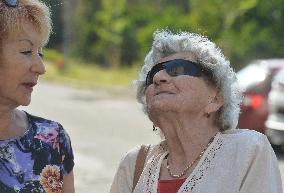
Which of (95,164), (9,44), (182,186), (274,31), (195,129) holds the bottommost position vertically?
(182,186)

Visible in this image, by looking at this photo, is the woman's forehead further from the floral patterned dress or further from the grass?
the grass

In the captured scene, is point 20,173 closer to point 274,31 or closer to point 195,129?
point 195,129

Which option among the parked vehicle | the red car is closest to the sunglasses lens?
the parked vehicle

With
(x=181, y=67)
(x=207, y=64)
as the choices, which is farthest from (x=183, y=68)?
(x=207, y=64)

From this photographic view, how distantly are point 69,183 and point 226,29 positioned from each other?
21703 millimetres

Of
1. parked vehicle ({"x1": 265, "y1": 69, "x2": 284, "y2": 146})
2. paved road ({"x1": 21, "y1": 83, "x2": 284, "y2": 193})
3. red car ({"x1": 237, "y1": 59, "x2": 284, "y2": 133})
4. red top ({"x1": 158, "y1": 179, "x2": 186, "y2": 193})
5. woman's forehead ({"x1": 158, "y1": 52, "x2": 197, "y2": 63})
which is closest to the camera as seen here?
red top ({"x1": 158, "y1": 179, "x2": 186, "y2": 193})

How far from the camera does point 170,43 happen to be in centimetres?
313

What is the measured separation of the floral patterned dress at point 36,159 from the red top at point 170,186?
414mm

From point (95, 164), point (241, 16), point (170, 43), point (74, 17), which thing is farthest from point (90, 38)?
point (170, 43)

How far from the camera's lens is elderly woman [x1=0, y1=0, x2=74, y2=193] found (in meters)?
2.82

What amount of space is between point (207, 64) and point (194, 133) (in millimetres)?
306

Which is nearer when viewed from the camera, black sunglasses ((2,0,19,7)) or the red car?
black sunglasses ((2,0,19,7))

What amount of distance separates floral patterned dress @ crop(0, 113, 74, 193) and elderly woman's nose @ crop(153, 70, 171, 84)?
465 mm

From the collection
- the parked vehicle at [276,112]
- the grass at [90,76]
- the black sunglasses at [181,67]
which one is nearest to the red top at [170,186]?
the black sunglasses at [181,67]
